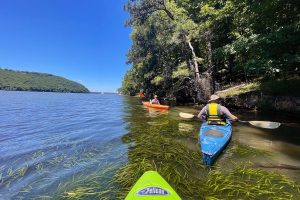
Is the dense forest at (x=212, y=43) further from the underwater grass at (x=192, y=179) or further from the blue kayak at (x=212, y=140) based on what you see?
the underwater grass at (x=192, y=179)

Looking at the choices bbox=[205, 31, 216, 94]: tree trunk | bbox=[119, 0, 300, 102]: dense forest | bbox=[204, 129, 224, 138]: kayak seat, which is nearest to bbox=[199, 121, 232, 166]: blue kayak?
bbox=[204, 129, 224, 138]: kayak seat

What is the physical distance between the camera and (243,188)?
509 centimetres

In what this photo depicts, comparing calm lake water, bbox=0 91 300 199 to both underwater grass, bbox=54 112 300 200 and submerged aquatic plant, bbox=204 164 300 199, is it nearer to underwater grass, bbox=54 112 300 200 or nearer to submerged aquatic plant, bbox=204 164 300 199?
underwater grass, bbox=54 112 300 200

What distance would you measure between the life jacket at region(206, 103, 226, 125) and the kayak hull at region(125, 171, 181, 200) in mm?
5042

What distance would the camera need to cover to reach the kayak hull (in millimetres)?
3605

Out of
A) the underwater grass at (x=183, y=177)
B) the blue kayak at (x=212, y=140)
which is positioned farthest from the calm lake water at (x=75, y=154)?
the blue kayak at (x=212, y=140)

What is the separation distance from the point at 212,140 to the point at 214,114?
5.61 ft

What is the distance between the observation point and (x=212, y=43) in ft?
82.6

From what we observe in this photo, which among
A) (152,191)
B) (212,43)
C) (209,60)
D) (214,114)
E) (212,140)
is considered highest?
(212,43)

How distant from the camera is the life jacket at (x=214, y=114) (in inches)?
336

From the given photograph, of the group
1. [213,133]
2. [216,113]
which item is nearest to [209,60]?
[216,113]

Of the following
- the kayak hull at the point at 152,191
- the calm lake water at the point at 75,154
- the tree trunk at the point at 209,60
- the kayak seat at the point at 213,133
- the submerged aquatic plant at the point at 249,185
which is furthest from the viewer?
the tree trunk at the point at 209,60

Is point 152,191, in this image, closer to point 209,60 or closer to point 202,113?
point 202,113

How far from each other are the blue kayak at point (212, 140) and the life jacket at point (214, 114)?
25 cm
